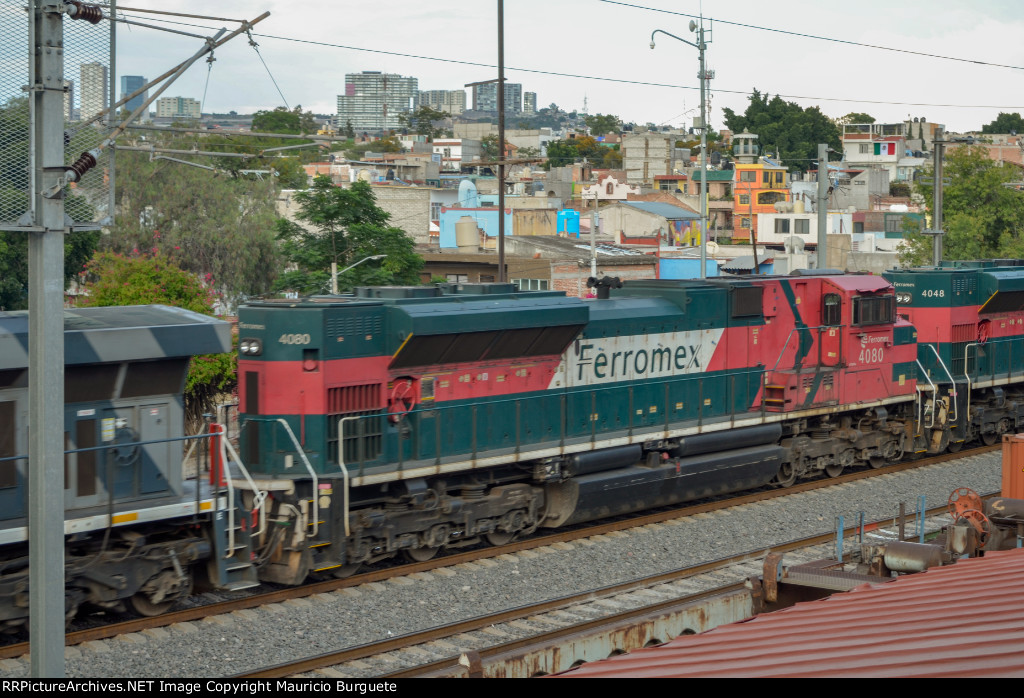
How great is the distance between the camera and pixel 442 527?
1384 cm

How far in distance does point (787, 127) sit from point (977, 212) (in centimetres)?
10244

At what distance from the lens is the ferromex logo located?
1556 cm

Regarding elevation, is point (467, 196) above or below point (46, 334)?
above

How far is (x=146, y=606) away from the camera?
37.3 ft

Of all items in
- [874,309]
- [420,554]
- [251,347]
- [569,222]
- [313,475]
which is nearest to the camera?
[313,475]

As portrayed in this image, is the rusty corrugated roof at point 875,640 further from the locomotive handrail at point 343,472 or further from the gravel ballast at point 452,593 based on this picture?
the locomotive handrail at point 343,472

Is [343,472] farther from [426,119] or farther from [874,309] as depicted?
[426,119]

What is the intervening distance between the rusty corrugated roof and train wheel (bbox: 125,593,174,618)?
694 cm

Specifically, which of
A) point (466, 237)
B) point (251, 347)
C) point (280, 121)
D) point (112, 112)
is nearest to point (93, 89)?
point (112, 112)

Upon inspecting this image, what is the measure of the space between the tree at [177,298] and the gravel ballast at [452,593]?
10.0 m

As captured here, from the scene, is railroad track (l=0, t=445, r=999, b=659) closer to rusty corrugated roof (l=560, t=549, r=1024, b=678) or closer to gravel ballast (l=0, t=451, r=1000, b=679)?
gravel ballast (l=0, t=451, r=1000, b=679)

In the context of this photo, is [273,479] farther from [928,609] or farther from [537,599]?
[928,609]

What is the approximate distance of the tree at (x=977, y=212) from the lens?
44406 mm
